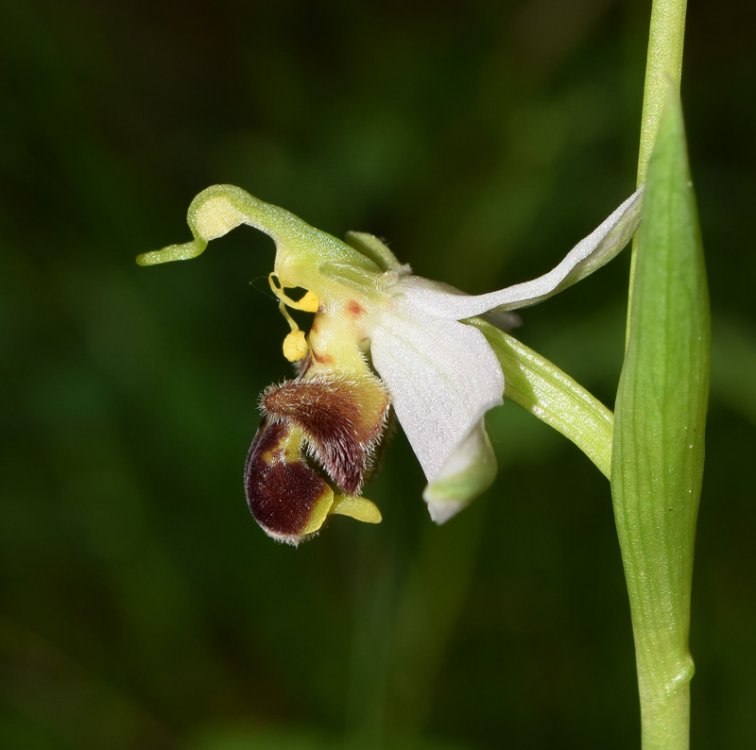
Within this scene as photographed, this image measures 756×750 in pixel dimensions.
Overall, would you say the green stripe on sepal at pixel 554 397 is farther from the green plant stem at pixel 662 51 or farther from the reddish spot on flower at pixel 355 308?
the green plant stem at pixel 662 51

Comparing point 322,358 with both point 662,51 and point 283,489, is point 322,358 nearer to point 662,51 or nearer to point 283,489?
point 283,489

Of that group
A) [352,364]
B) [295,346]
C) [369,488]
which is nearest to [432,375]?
[352,364]

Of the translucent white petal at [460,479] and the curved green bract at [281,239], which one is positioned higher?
the curved green bract at [281,239]

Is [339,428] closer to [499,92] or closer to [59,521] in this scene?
[59,521]

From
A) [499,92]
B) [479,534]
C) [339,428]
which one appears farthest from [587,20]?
[339,428]

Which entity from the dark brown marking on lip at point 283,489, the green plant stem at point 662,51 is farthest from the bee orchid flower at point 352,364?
the green plant stem at point 662,51

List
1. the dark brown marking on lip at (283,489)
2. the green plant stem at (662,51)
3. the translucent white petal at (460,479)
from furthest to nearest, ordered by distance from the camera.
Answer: the dark brown marking on lip at (283,489) < the green plant stem at (662,51) < the translucent white petal at (460,479)
